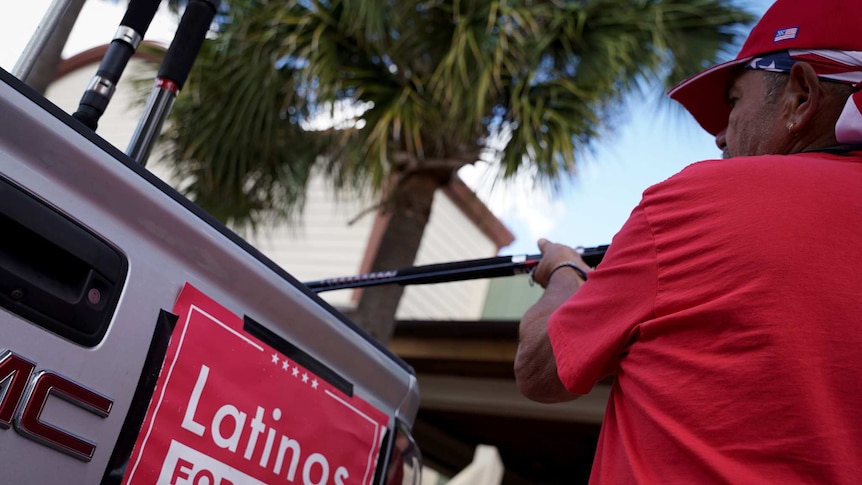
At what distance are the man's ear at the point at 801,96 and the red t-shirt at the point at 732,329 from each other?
84mm

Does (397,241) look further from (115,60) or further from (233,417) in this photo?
(233,417)

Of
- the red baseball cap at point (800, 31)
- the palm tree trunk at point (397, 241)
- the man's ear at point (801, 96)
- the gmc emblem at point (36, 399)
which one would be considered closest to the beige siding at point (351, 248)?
the palm tree trunk at point (397, 241)

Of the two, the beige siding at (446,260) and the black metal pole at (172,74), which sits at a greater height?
the beige siding at (446,260)

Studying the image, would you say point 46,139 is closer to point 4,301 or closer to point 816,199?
point 4,301

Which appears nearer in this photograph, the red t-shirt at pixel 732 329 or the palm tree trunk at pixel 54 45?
the red t-shirt at pixel 732 329

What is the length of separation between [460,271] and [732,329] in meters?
0.91

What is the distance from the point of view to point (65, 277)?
1206 mm

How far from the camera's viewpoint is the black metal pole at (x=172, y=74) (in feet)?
5.94

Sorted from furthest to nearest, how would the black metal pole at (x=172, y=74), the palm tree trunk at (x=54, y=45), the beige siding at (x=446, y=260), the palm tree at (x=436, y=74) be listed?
the beige siding at (x=446, y=260) < the palm tree at (x=436, y=74) < the black metal pole at (x=172, y=74) < the palm tree trunk at (x=54, y=45)

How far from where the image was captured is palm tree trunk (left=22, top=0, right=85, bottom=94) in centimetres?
167

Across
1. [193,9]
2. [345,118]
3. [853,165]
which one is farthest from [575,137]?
[853,165]

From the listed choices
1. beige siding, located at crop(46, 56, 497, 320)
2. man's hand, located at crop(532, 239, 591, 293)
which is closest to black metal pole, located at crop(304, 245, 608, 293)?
man's hand, located at crop(532, 239, 591, 293)

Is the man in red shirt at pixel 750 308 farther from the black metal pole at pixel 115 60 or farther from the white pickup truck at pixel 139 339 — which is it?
the black metal pole at pixel 115 60

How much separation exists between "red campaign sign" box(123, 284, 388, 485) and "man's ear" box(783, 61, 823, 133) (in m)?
0.96
